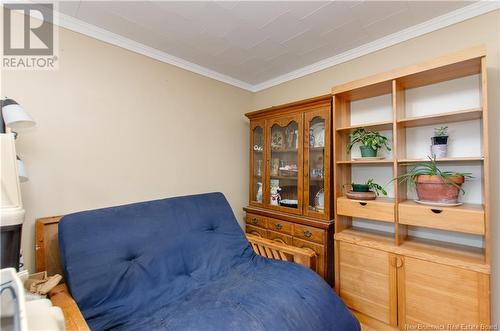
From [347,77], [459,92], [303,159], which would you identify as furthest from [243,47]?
[459,92]

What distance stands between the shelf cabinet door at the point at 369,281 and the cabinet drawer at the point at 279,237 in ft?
1.59

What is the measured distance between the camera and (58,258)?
64.1 inches

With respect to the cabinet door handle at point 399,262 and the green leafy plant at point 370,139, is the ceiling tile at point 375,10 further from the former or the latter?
the cabinet door handle at point 399,262

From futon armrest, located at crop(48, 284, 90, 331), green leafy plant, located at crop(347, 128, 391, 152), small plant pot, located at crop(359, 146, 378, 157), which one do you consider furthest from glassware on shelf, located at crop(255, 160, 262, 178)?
futon armrest, located at crop(48, 284, 90, 331)

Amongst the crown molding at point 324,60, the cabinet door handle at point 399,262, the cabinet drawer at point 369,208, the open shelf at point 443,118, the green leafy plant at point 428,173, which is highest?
the crown molding at point 324,60

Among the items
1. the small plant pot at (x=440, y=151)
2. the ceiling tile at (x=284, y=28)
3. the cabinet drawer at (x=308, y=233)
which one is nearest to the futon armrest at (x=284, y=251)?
the cabinet drawer at (x=308, y=233)

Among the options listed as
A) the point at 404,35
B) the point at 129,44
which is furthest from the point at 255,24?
the point at 404,35

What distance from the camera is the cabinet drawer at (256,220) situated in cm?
250

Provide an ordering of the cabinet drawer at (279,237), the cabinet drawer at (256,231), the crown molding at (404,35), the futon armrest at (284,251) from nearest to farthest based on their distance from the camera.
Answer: the crown molding at (404,35), the futon armrest at (284,251), the cabinet drawer at (279,237), the cabinet drawer at (256,231)

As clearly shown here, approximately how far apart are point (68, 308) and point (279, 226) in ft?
5.54

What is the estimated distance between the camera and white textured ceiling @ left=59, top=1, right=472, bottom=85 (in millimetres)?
1589

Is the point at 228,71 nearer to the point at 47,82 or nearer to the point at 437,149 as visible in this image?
the point at 47,82

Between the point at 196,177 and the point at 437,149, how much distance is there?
2039 millimetres

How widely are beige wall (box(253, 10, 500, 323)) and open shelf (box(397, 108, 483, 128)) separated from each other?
140 millimetres
